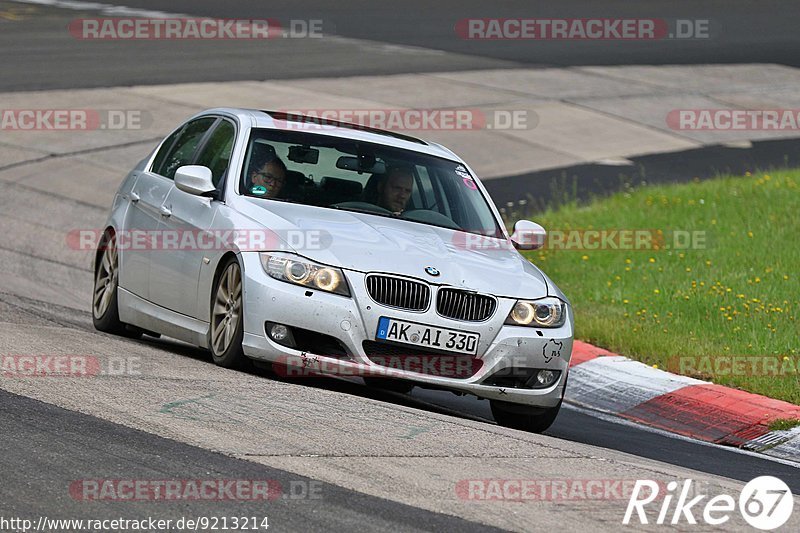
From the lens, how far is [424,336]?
8133 millimetres

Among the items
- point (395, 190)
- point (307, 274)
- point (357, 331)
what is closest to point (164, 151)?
point (395, 190)

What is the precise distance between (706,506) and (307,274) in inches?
109

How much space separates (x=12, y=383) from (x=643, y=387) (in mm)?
4661

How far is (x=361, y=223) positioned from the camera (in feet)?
28.8

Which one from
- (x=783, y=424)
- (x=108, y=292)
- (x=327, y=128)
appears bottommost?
(x=783, y=424)

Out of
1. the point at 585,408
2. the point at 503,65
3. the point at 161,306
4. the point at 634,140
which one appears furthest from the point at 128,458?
the point at 503,65

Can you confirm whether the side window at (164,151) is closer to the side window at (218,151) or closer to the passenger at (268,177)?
the side window at (218,151)

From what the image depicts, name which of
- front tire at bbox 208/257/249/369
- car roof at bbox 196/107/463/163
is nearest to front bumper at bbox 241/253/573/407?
front tire at bbox 208/257/249/369

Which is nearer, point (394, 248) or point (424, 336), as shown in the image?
point (424, 336)

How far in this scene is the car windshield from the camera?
9.21 metres

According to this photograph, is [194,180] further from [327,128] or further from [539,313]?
[539,313]

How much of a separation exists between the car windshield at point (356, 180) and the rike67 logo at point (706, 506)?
317 cm

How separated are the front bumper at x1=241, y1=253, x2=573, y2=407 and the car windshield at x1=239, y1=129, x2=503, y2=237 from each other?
3.15 ft

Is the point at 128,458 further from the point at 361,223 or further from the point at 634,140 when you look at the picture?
the point at 634,140
